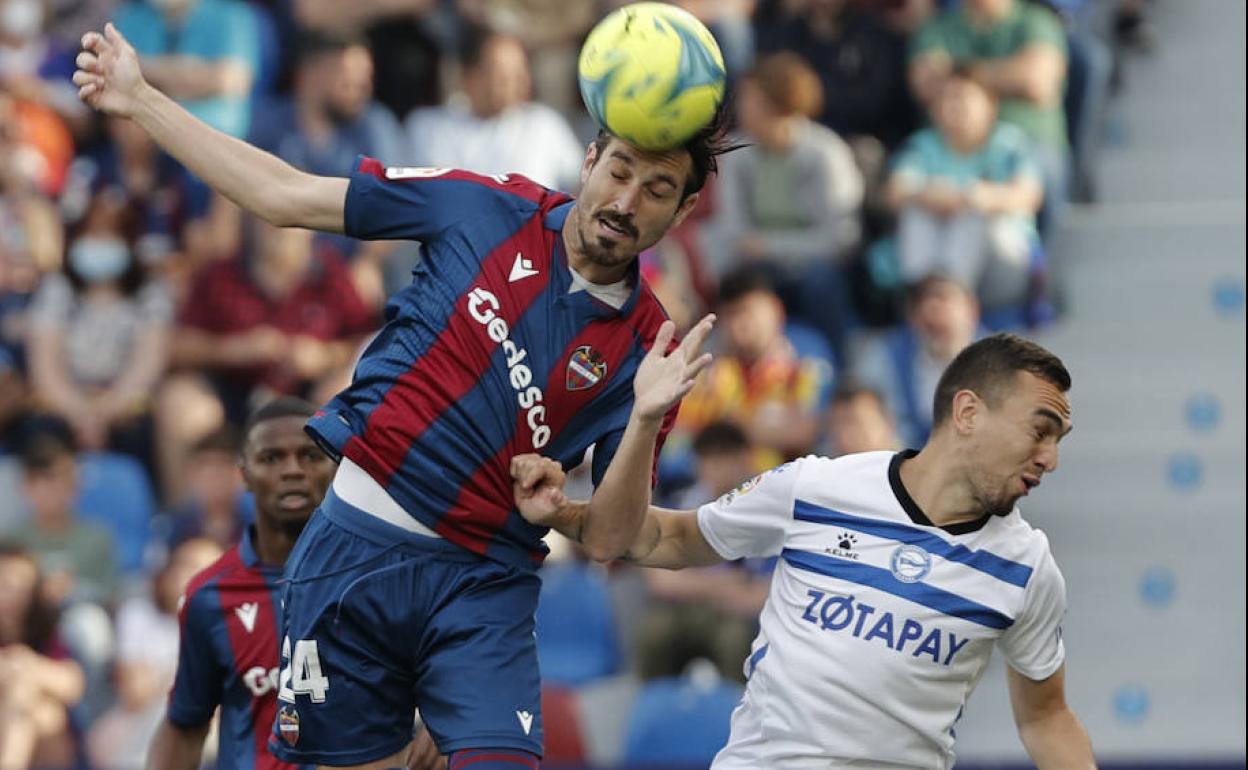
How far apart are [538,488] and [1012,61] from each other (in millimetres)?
6759

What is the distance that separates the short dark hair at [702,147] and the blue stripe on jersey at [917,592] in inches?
39.8

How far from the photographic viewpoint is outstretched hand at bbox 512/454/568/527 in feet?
17.6

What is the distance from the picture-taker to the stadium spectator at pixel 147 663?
400 inches

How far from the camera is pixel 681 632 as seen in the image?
9867 mm

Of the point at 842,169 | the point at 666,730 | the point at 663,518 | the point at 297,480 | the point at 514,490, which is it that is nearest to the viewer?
the point at 514,490

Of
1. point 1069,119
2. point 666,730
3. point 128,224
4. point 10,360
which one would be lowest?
point 666,730

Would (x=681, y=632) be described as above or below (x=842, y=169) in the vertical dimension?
below

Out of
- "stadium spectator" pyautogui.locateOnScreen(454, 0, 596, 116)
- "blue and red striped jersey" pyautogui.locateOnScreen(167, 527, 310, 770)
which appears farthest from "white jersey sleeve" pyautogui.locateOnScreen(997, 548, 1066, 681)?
"stadium spectator" pyautogui.locateOnScreen(454, 0, 596, 116)

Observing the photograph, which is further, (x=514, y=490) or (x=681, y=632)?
(x=681, y=632)

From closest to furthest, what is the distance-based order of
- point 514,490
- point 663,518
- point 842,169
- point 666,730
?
point 514,490 → point 663,518 → point 666,730 → point 842,169

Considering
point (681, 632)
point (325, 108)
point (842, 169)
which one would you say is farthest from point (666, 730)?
point (325, 108)

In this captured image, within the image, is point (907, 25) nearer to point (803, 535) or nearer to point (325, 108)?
point (325, 108)

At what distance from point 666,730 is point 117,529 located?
343 centimetres

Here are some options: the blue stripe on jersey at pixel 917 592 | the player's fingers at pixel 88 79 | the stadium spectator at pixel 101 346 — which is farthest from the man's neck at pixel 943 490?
the stadium spectator at pixel 101 346
